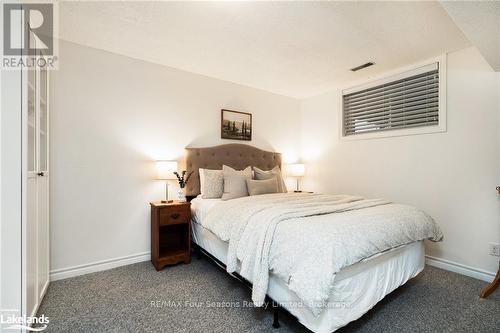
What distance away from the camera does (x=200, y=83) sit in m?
3.40

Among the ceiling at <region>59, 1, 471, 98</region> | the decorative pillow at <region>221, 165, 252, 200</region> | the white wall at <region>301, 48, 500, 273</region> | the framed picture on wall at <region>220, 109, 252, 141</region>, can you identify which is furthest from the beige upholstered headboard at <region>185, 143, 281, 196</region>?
the white wall at <region>301, 48, 500, 273</region>

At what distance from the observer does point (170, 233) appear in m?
3.03

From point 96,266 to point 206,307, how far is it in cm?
149

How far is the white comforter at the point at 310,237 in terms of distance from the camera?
1.38 m

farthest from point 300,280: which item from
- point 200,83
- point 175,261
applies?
point 200,83

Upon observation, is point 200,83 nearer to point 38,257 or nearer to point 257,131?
point 257,131

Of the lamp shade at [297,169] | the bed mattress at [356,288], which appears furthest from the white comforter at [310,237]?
the lamp shade at [297,169]

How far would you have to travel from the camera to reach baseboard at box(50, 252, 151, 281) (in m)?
2.40

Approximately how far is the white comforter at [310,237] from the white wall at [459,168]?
73 cm

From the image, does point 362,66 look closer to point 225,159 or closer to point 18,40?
point 225,159

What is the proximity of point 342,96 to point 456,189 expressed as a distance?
2.03m

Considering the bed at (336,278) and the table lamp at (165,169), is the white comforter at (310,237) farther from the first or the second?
the table lamp at (165,169)

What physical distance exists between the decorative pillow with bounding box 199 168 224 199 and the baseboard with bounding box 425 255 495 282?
273 cm

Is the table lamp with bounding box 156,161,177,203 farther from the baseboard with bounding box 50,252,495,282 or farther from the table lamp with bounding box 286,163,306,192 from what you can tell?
the table lamp with bounding box 286,163,306,192
